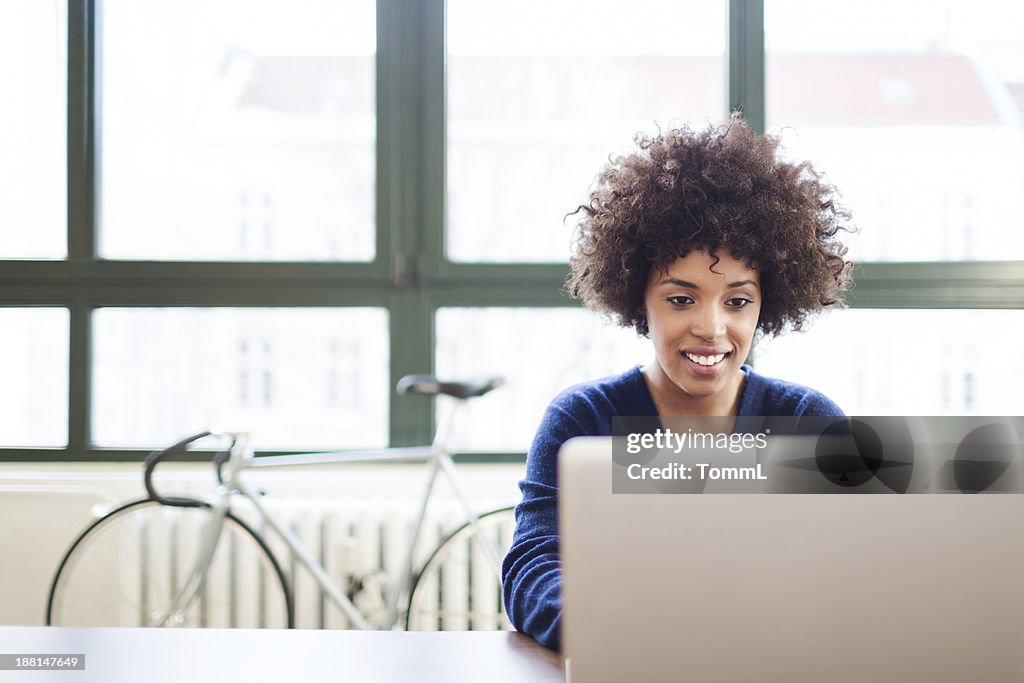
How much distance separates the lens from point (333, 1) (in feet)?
7.55

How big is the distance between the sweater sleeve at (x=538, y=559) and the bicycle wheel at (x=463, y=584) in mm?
983

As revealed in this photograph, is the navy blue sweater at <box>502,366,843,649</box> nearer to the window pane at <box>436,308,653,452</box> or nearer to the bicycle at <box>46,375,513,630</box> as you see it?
the bicycle at <box>46,375,513,630</box>

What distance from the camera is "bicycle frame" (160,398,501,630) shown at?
2000 millimetres

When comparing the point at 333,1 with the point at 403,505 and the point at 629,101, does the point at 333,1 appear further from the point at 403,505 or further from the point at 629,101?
the point at 403,505

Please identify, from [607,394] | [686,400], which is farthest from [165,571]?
[686,400]

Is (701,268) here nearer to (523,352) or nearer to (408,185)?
(523,352)

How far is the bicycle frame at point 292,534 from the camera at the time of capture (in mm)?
2000

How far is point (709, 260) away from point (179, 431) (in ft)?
5.79

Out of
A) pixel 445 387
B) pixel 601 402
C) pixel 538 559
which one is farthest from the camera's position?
pixel 445 387

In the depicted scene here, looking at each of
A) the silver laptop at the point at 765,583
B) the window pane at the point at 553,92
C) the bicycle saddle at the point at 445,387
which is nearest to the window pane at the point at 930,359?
the window pane at the point at 553,92

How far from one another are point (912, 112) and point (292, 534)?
6.90 feet

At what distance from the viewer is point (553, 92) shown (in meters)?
2.30

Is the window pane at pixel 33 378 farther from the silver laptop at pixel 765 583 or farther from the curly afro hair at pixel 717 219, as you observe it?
the silver laptop at pixel 765 583

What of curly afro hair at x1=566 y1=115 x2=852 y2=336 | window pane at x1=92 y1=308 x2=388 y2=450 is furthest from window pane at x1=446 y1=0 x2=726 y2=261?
curly afro hair at x1=566 y1=115 x2=852 y2=336
